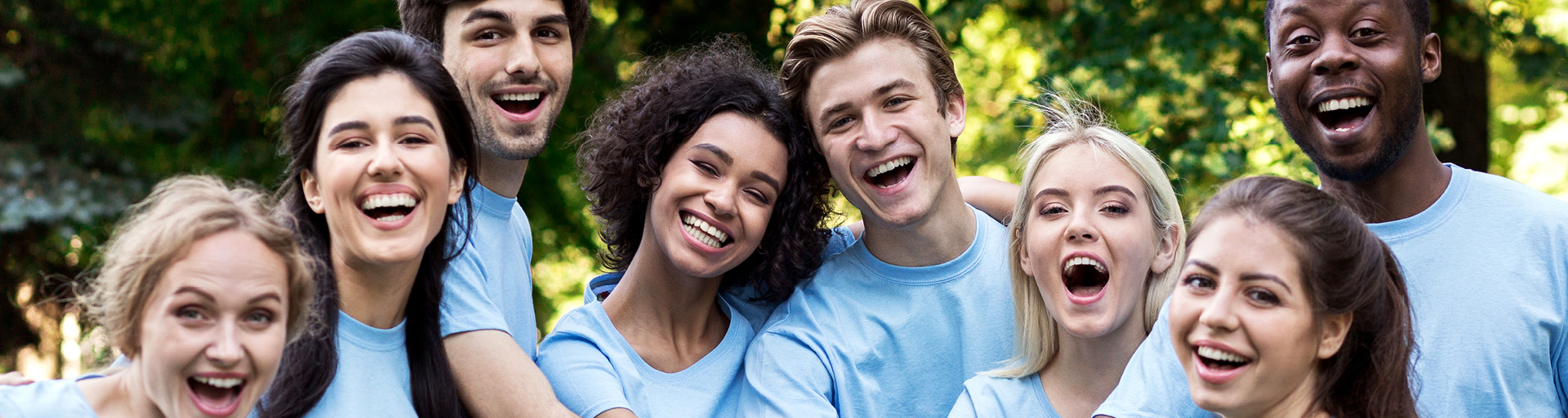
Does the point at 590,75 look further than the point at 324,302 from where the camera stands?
Yes

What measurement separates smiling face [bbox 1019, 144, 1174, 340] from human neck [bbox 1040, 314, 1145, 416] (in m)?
0.02

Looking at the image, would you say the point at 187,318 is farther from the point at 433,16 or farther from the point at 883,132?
the point at 883,132

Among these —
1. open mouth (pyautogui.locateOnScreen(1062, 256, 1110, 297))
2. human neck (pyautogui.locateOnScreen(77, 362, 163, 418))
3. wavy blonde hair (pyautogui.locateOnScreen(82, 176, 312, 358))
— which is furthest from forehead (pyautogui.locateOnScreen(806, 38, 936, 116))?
human neck (pyautogui.locateOnScreen(77, 362, 163, 418))

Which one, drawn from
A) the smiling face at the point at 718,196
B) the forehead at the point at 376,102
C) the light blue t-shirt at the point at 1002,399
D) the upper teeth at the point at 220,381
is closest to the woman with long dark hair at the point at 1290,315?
the light blue t-shirt at the point at 1002,399

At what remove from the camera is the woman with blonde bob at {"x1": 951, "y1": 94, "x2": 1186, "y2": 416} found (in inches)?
148

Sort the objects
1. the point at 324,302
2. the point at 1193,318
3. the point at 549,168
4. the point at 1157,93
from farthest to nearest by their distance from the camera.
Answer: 1. the point at 549,168
2. the point at 1157,93
3. the point at 324,302
4. the point at 1193,318

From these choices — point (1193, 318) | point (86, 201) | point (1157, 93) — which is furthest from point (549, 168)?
point (1193, 318)

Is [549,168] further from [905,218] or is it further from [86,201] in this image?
[905,218]

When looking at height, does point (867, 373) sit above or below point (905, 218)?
below

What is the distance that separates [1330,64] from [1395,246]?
0.56 m

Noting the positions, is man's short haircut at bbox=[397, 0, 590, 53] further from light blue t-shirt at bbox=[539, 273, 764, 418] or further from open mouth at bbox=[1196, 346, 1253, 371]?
open mouth at bbox=[1196, 346, 1253, 371]

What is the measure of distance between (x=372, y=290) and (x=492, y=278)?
673 millimetres

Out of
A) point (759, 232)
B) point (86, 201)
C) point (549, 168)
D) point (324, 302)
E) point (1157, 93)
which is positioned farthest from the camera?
point (549, 168)

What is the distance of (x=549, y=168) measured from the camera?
33.0 ft
